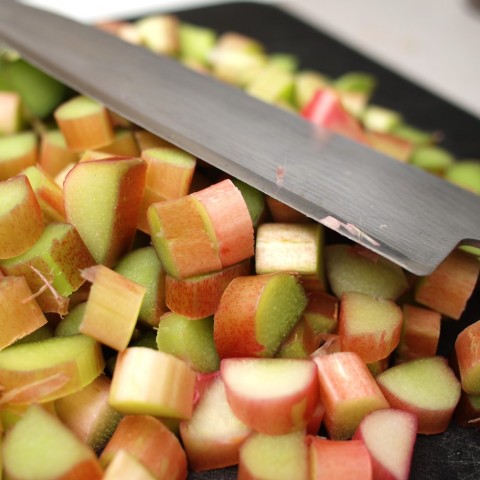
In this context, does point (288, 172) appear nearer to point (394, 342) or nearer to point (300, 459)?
point (394, 342)

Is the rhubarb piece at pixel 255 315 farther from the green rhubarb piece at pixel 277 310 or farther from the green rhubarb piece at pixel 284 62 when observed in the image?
the green rhubarb piece at pixel 284 62

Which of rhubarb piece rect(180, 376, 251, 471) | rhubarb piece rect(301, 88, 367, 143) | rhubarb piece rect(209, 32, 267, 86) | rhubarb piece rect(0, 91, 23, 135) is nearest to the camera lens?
rhubarb piece rect(180, 376, 251, 471)

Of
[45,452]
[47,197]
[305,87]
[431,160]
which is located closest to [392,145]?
[431,160]

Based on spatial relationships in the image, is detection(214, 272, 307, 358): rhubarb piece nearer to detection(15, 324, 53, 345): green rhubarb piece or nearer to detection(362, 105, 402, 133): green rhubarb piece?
detection(15, 324, 53, 345): green rhubarb piece

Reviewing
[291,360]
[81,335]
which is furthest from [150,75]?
[291,360]

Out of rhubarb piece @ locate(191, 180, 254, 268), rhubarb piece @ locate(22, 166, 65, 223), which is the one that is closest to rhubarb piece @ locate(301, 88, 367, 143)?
rhubarb piece @ locate(191, 180, 254, 268)

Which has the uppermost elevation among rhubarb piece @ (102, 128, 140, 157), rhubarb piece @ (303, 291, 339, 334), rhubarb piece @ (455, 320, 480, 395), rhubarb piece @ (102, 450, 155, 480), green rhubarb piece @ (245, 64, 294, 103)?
green rhubarb piece @ (245, 64, 294, 103)

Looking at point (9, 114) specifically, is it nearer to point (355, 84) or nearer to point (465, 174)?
point (355, 84)
